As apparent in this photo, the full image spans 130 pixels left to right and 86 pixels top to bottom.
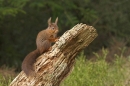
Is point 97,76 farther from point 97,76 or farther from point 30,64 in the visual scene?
point 30,64

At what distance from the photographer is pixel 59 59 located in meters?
7.26

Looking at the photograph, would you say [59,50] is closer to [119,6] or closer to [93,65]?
[93,65]

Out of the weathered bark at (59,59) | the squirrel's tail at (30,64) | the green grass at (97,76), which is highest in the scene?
the squirrel's tail at (30,64)

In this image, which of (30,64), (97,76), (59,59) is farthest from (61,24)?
(59,59)

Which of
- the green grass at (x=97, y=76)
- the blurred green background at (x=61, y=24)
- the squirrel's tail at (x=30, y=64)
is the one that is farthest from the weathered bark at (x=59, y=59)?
the blurred green background at (x=61, y=24)

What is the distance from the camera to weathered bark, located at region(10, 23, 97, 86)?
7188 millimetres

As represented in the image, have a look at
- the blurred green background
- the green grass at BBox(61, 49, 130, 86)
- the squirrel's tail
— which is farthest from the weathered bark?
the blurred green background

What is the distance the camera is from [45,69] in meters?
7.21

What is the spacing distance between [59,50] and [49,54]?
18 cm

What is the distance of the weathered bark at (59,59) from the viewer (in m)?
7.19

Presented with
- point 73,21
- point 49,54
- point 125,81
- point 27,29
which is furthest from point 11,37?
point 49,54

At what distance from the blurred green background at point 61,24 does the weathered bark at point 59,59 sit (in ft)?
28.3

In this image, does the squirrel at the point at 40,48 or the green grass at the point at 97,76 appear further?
the green grass at the point at 97,76

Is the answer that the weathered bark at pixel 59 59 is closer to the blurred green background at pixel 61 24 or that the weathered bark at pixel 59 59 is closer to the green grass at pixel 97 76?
the green grass at pixel 97 76
